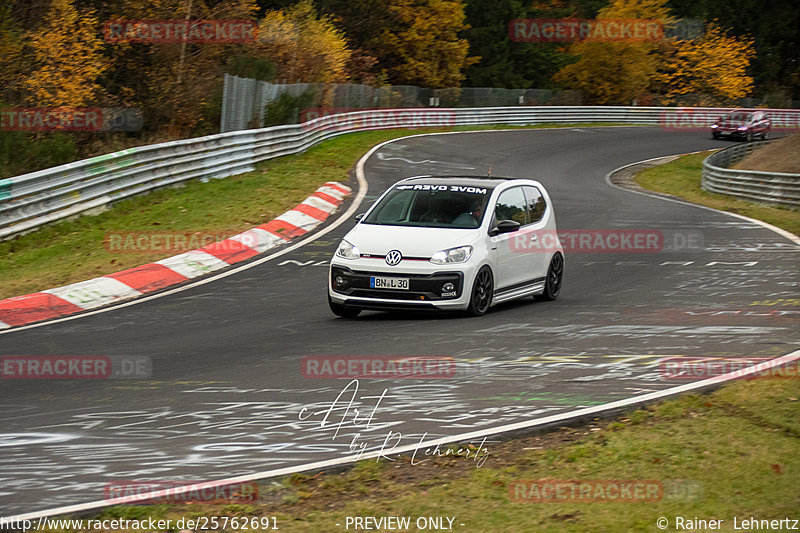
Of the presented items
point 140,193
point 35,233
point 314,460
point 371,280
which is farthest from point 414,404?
point 140,193

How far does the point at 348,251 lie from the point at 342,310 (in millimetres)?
658

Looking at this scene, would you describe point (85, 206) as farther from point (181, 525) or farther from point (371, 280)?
point (181, 525)

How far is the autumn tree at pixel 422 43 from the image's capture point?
6938 centimetres

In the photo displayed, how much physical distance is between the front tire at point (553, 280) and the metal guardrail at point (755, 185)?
1356 centimetres

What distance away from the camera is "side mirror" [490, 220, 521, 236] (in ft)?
41.1

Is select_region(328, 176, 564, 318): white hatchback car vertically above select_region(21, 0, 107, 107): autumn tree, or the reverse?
select_region(21, 0, 107, 107): autumn tree

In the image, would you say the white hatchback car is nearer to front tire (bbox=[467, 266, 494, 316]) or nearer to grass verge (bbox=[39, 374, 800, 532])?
front tire (bbox=[467, 266, 494, 316])

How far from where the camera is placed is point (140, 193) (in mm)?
20562

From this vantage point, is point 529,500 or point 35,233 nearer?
point 529,500

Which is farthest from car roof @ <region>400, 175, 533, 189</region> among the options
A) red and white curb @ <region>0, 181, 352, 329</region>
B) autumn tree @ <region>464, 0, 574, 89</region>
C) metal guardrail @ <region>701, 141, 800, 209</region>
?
autumn tree @ <region>464, 0, 574, 89</region>

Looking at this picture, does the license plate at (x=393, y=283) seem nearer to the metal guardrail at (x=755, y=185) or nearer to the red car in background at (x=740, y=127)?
the metal guardrail at (x=755, y=185)

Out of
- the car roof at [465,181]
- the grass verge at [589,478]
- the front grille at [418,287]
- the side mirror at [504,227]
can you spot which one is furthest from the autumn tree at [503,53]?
the grass verge at [589,478]

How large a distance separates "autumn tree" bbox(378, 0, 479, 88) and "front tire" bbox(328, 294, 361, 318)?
5852cm

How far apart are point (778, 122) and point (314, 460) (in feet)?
210
